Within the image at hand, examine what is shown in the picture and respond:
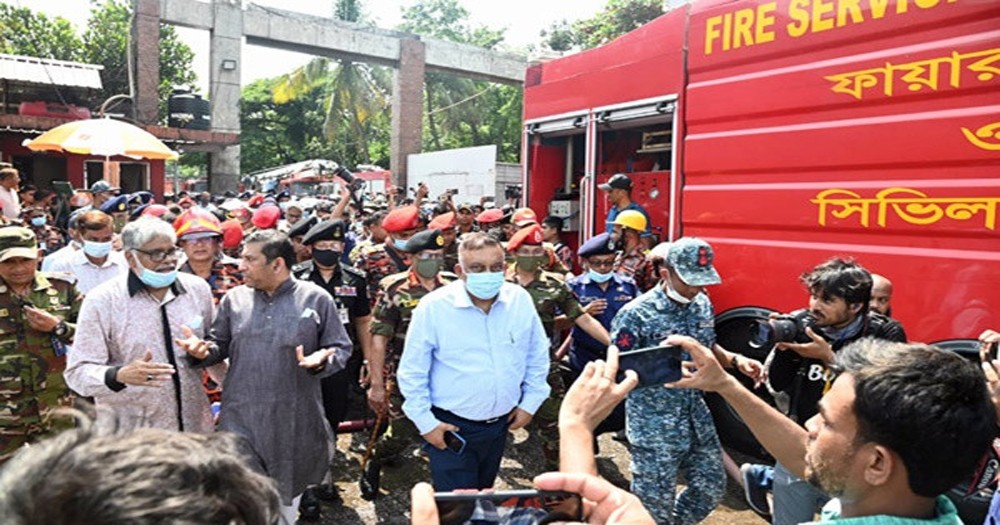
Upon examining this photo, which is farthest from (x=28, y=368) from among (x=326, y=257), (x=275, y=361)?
(x=326, y=257)

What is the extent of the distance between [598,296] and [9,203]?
7.04 meters

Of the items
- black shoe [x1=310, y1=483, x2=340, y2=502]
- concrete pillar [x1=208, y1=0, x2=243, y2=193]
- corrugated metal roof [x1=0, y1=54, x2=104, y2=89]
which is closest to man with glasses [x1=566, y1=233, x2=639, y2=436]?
black shoe [x1=310, y1=483, x2=340, y2=502]

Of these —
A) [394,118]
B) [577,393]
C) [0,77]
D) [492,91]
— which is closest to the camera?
[577,393]

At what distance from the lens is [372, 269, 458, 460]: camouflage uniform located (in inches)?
167

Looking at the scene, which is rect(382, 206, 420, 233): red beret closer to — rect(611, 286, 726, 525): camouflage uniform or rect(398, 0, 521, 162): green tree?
rect(611, 286, 726, 525): camouflage uniform

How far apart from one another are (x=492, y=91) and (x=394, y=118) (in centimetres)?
1507

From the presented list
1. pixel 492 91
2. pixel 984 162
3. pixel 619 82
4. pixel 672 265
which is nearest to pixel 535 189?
pixel 619 82

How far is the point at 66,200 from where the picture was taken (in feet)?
35.7

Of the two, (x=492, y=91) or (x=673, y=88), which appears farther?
(x=492, y=91)

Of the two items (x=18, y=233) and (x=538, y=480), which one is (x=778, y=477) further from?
(x=18, y=233)

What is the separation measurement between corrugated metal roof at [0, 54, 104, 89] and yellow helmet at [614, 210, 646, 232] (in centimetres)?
1702

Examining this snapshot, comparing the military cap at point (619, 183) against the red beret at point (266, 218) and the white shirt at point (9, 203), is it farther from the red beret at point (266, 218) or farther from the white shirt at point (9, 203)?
the white shirt at point (9, 203)

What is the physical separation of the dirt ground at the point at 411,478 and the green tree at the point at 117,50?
27218 mm

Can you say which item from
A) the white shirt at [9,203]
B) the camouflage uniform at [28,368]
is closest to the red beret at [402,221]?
the camouflage uniform at [28,368]
